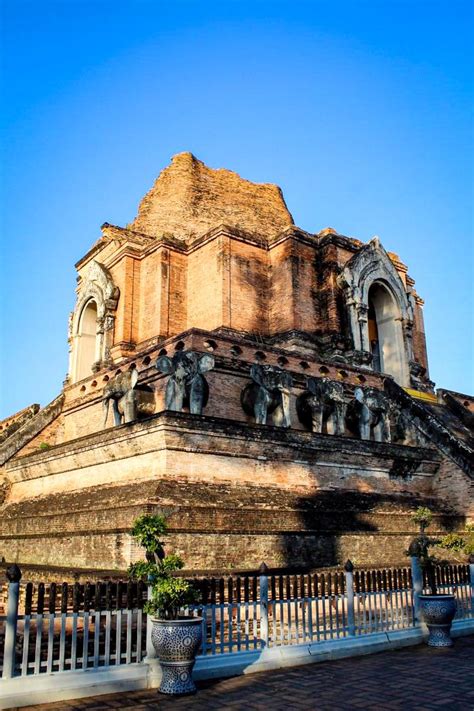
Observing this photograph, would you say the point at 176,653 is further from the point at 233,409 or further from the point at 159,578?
the point at 233,409

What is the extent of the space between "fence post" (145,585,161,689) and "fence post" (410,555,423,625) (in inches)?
176

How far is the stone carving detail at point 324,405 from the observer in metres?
16.2

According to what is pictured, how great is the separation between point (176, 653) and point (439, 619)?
4305 millimetres

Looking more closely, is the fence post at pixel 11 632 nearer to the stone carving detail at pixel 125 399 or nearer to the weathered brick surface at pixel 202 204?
the stone carving detail at pixel 125 399

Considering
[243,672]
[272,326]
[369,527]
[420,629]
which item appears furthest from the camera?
[272,326]

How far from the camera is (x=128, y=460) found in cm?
1303

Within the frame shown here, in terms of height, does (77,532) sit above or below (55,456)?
below

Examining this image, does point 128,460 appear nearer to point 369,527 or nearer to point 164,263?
point 369,527

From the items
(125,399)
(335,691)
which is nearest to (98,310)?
(125,399)

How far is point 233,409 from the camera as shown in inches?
639

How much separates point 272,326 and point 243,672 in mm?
15761

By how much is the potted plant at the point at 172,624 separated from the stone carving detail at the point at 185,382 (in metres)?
7.20

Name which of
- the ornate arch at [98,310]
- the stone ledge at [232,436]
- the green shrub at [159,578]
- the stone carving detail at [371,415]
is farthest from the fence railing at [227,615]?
the ornate arch at [98,310]

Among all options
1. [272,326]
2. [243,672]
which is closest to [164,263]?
[272,326]
